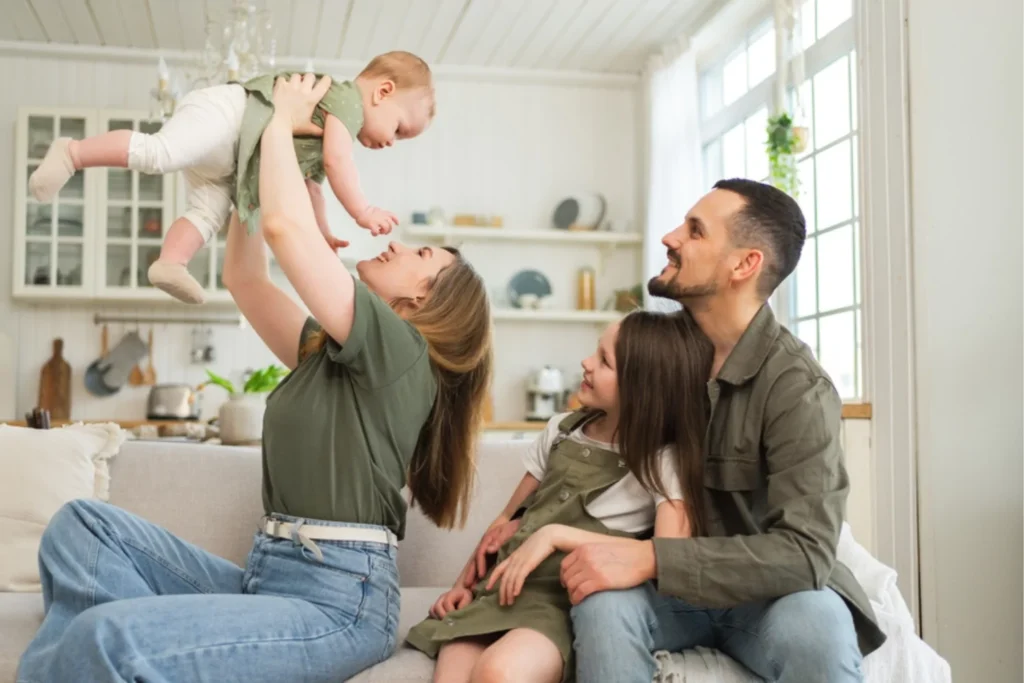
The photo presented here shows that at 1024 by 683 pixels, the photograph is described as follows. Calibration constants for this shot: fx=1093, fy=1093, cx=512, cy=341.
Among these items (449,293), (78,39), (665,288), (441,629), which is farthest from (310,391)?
(78,39)

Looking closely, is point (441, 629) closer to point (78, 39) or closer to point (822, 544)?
point (822, 544)

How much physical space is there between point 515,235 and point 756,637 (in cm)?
414

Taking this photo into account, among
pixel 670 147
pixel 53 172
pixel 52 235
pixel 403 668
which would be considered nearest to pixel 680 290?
pixel 403 668

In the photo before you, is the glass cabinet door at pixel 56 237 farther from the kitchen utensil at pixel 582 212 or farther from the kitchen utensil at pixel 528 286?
the kitchen utensil at pixel 582 212

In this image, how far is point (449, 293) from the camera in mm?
1962

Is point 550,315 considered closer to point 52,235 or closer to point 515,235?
point 515,235

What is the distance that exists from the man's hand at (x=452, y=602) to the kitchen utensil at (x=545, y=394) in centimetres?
369

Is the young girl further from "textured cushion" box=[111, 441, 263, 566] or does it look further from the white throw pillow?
the white throw pillow

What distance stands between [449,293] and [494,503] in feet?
2.24

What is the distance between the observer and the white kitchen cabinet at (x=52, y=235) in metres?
5.30

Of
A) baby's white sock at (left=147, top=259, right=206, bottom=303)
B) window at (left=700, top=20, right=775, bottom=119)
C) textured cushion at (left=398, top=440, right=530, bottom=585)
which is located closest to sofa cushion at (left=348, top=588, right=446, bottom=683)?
textured cushion at (left=398, top=440, right=530, bottom=585)

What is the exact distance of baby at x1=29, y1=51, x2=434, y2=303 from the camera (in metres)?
1.92

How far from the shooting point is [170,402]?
5.32 meters

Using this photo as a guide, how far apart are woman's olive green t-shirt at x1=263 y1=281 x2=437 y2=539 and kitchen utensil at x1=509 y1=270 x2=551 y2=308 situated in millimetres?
4083
